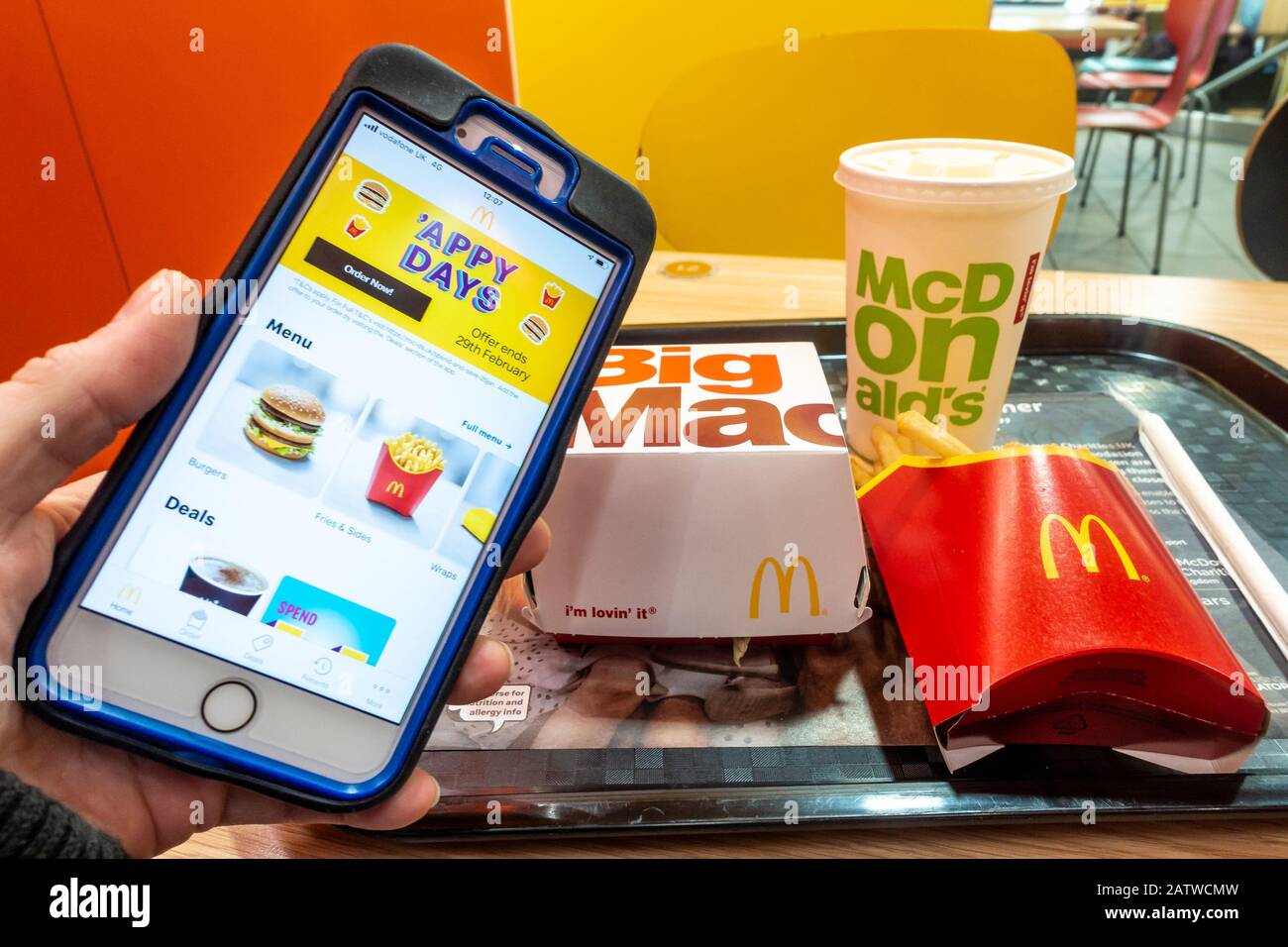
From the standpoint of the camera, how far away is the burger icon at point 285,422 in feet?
1.35

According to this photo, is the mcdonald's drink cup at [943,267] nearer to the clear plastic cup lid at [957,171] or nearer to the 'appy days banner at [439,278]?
the clear plastic cup lid at [957,171]

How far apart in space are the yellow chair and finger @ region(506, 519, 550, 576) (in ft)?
3.06

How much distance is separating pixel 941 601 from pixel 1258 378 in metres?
0.51

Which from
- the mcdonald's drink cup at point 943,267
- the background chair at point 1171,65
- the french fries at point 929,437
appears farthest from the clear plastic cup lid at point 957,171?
the background chair at point 1171,65

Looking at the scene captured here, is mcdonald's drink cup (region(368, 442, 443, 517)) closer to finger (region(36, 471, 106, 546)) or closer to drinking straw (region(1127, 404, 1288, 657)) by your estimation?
finger (region(36, 471, 106, 546))

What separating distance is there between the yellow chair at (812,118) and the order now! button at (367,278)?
0.91 m

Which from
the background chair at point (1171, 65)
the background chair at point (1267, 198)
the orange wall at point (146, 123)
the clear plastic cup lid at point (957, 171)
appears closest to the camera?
the clear plastic cup lid at point (957, 171)

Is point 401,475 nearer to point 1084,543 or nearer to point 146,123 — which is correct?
point 1084,543

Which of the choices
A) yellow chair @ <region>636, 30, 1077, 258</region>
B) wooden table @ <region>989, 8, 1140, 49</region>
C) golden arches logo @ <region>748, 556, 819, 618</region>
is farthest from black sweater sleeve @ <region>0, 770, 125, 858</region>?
wooden table @ <region>989, 8, 1140, 49</region>

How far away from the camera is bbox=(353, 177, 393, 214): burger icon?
433 millimetres

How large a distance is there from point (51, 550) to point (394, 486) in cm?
18

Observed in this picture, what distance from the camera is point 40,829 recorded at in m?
0.35

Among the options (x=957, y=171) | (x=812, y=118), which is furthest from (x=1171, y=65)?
(x=957, y=171)

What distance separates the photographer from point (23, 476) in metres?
0.41
